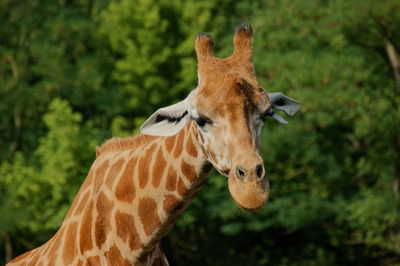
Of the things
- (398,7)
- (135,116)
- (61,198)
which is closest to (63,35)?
(135,116)

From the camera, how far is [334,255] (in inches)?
1012

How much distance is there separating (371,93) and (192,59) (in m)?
6.14

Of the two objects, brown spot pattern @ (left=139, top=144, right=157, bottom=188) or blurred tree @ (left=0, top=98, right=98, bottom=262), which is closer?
brown spot pattern @ (left=139, top=144, right=157, bottom=188)

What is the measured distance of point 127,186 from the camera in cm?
580

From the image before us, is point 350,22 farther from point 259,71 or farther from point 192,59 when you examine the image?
point 192,59

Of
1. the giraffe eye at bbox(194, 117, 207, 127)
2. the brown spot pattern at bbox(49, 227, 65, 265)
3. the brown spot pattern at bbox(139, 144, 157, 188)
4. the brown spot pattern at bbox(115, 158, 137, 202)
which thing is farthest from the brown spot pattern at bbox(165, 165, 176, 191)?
the brown spot pattern at bbox(49, 227, 65, 265)

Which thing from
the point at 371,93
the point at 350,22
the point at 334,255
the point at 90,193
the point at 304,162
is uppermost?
the point at 90,193

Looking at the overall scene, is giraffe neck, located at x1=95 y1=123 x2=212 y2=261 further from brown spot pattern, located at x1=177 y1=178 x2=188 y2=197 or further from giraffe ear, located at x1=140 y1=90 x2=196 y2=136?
giraffe ear, located at x1=140 y1=90 x2=196 y2=136

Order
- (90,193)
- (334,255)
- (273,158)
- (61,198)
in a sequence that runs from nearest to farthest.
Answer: (90,193) < (61,198) < (273,158) < (334,255)

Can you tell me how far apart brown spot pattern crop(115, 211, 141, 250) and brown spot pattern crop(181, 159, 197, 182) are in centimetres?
58

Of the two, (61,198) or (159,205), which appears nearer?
(159,205)

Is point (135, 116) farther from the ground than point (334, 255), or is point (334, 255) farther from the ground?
point (135, 116)

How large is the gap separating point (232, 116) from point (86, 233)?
165 centimetres

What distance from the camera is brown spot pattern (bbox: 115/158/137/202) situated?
5766 millimetres
